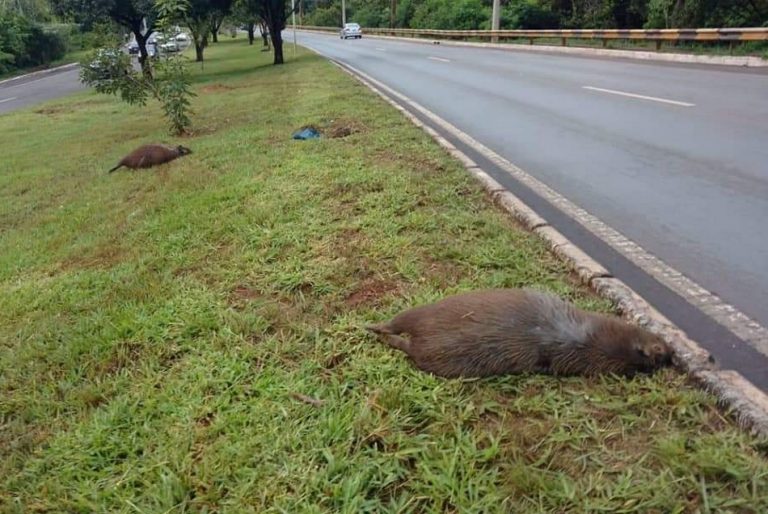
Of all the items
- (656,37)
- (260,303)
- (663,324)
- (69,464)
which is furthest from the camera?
(656,37)

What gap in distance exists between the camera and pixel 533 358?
2.60 meters

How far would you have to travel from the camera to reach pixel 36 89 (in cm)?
2678

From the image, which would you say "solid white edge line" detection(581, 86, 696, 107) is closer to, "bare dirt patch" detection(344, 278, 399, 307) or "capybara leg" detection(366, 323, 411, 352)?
"bare dirt patch" detection(344, 278, 399, 307)

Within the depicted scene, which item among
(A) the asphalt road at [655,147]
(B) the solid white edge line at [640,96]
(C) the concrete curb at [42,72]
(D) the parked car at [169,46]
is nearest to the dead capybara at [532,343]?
(A) the asphalt road at [655,147]

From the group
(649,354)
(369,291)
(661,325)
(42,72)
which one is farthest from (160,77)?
(42,72)

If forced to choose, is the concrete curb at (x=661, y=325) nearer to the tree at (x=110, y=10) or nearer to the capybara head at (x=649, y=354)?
the capybara head at (x=649, y=354)

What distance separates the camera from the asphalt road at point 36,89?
870 inches

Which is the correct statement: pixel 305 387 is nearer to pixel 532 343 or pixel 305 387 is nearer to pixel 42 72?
pixel 532 343

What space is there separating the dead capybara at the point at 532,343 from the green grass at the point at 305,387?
0.24ft

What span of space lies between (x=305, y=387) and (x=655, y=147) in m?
5.66

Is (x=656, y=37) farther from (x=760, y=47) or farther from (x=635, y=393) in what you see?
(x=635, y=393)

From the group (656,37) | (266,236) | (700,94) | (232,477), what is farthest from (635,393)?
(656,37)

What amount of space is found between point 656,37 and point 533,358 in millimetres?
19530

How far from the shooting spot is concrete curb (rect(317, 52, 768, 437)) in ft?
7.41
